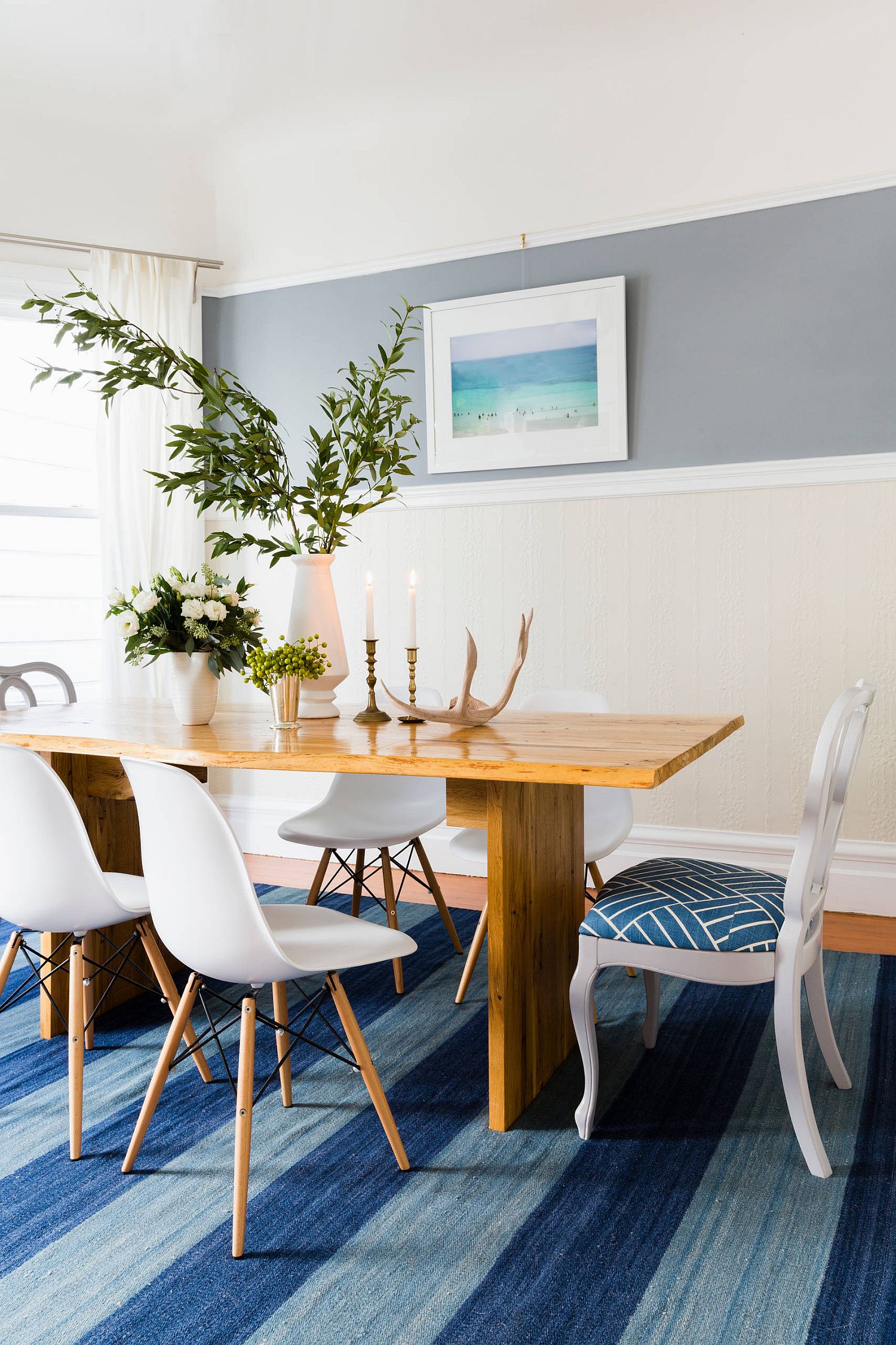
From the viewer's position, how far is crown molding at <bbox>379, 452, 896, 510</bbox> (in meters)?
3.41

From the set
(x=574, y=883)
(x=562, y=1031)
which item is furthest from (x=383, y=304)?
(x=562, y=1031)

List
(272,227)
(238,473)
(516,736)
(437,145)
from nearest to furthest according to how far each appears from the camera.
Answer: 1. (516,736)
2. (238,473)
3. (437,145)
4. (272,227)

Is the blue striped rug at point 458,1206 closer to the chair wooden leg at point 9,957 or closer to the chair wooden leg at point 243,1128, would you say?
the chair wooden leg at point 243,1128

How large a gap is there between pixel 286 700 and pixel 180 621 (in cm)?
31

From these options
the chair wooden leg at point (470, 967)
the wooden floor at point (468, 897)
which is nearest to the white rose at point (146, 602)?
the chair wooden leg at point (470, 967)

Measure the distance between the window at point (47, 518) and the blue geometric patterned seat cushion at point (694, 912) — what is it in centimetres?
289

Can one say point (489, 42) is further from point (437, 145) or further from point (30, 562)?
point (30, 562)

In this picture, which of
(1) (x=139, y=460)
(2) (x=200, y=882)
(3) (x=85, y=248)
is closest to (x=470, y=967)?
(2) (x=200, y=882)

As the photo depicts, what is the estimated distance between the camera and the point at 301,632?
2607 millimetres

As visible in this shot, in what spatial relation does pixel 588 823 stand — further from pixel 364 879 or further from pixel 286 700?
pixel 286 700

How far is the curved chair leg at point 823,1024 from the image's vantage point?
2127 millimetres

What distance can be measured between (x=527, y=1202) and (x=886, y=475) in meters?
2.57

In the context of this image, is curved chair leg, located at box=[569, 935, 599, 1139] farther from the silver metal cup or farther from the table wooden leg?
the silver metal cup

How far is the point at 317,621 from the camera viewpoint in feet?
8.58
